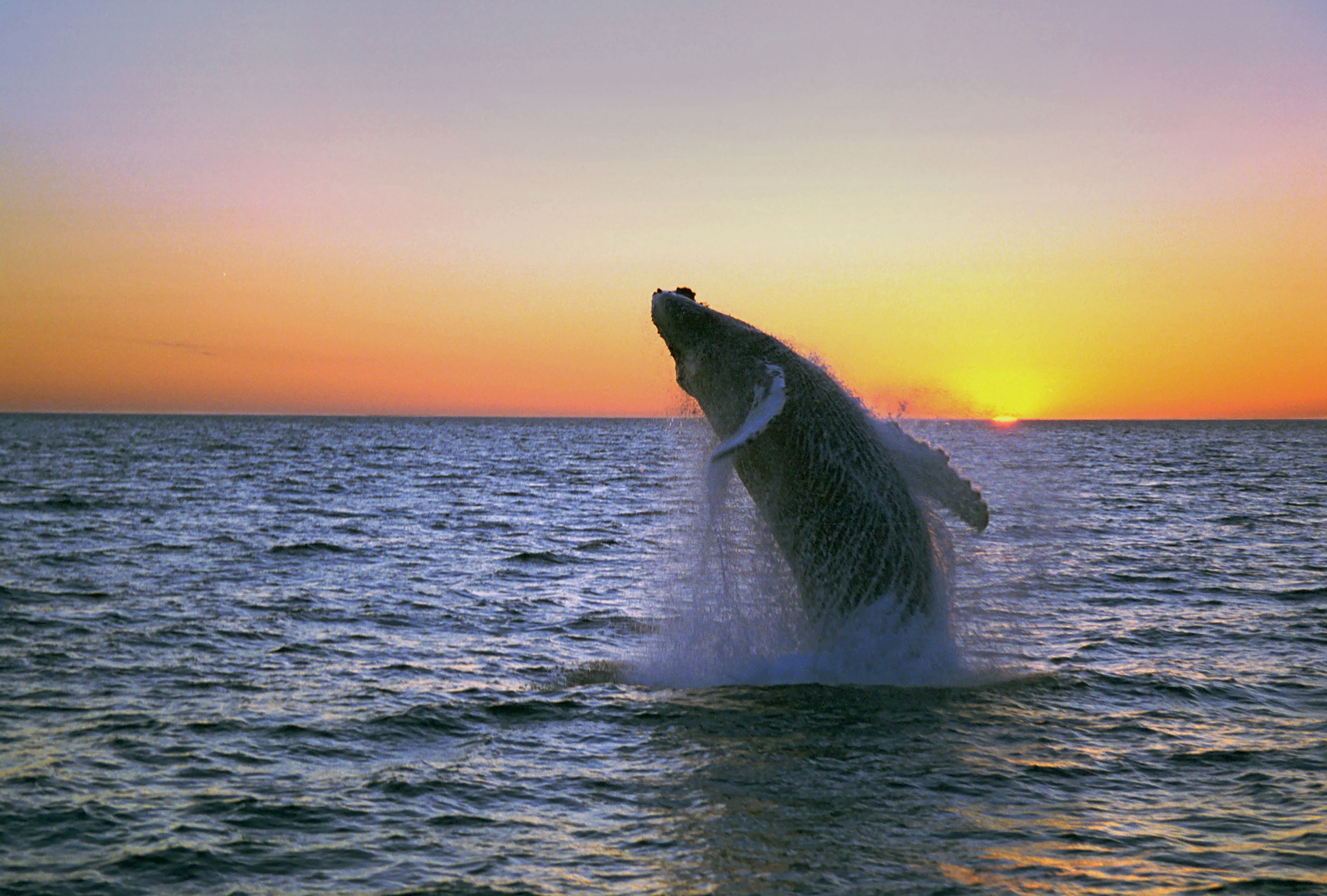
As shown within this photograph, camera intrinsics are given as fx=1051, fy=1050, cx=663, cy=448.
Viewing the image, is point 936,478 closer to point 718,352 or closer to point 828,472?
point 828,472

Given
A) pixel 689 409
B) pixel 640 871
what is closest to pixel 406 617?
pixel 689 409

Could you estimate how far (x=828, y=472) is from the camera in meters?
9.94

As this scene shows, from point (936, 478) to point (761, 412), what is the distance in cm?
200

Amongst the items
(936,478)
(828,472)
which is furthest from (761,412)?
(936,478)

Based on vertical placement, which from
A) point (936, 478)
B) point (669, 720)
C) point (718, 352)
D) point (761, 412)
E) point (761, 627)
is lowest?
point (669, 720)

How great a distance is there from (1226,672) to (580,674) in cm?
659

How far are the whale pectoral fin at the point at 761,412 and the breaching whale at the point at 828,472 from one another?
0.09 feet

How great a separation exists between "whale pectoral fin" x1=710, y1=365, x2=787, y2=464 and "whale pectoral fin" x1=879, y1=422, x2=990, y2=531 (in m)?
1.23

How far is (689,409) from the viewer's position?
11117mm

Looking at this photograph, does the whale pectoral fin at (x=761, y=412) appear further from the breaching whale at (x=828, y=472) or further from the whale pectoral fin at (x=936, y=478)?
the whale pectoral fin at (x=936, y=478)

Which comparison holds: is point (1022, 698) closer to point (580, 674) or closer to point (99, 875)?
point (580, 674)

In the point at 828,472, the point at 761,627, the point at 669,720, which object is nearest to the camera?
the point at 669,720

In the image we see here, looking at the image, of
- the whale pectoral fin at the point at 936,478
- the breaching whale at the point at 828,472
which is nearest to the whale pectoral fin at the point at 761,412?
the breaching whale at the point at 828,472

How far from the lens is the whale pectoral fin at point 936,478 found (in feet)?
32.9
